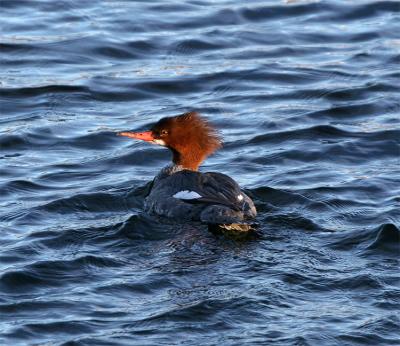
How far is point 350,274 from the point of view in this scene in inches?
297

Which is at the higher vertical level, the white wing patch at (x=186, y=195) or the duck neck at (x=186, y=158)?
the duck neck at (x=186, y=158)

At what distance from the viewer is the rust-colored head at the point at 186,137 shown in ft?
31.9

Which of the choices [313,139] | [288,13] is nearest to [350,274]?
[313,139]

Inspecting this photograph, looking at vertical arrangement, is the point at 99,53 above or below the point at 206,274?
above

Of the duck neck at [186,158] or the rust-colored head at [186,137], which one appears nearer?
the rust-colored head at [186,137]

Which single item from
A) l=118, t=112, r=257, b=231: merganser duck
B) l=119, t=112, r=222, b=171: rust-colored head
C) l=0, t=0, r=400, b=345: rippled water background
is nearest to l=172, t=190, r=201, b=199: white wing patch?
l=118, t=112, r=257, b=231: merganser duck

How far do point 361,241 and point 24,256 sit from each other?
252 centimetres

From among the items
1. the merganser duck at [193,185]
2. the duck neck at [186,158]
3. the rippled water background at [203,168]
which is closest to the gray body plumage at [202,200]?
the merganser duck at [193,185]

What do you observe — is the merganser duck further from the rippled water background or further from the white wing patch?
the rippled water background

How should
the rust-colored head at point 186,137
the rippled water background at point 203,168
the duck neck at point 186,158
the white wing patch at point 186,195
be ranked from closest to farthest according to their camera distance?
1. the rippled water background at point 203,168
2. the white wing patch at point 186,195
3. the rust-colored head at point 186,137
4. the duck neck at point 186,158

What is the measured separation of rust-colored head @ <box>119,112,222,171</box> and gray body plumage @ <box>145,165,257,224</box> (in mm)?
347

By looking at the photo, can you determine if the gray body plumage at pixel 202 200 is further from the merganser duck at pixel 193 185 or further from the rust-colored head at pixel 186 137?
the rust-colored head at pixel 186 137

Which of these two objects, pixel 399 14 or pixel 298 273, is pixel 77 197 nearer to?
pixel 298 273

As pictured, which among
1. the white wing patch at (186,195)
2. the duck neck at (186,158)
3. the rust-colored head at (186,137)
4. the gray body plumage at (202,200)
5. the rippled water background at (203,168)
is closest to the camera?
the rippled water background at (203,168)
